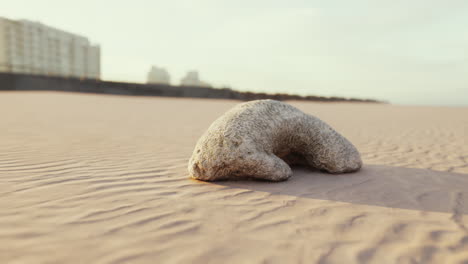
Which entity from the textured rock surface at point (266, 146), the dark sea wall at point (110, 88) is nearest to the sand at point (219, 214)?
the textured rock surface at point (266, 146)

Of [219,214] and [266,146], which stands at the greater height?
[266,146]

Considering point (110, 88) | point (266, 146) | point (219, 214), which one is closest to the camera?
point (219, 214)

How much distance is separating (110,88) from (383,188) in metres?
24.6

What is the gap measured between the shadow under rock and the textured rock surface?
14 centimetres

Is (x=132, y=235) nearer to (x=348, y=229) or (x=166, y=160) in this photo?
(x=348, y=229)

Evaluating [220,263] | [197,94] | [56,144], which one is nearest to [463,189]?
[220,263]

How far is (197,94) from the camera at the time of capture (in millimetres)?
26641

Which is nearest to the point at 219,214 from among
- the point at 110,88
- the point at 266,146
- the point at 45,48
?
the point at 266,146

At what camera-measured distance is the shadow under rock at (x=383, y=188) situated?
9.39 feet

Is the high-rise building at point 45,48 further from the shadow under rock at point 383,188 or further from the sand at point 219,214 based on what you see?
the shadow under rock at point 383,188

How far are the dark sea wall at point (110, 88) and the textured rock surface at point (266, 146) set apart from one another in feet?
75.0

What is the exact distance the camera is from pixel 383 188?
3.30 metres

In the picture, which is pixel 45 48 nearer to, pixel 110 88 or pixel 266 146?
pixel 110 88

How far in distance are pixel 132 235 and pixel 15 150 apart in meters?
3.82
